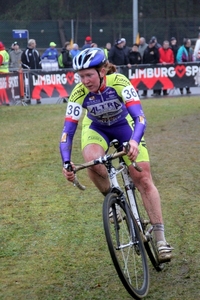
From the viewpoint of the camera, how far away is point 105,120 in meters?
5.83

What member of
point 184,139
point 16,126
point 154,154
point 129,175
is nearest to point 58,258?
point 129,175

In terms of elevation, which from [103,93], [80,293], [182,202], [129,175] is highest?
[103,93]

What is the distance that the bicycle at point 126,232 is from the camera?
492cm

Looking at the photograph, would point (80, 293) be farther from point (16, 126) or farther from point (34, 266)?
point (16, 126)

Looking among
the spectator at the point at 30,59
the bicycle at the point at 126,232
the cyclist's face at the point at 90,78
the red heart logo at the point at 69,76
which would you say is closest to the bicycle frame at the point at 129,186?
the bicycle at the point at 126,232

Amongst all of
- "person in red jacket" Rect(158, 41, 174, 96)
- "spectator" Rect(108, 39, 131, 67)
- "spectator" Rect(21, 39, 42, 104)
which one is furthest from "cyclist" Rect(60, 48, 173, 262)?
"person in red jacket" Rect(158, 41, 174, 96)

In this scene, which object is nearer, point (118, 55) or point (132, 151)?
point (132, 151)

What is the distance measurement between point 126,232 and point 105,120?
1040 mm

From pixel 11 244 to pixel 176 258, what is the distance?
1.71 meters

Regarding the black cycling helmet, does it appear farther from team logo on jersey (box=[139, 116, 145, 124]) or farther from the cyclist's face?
team logo on jersey (box=[139, 116, 145, 124])

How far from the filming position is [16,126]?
17203 millimetres

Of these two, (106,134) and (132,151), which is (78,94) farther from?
(132,151)

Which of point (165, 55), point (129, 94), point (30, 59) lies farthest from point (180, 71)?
point (129, 94)

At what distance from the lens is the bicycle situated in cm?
492
